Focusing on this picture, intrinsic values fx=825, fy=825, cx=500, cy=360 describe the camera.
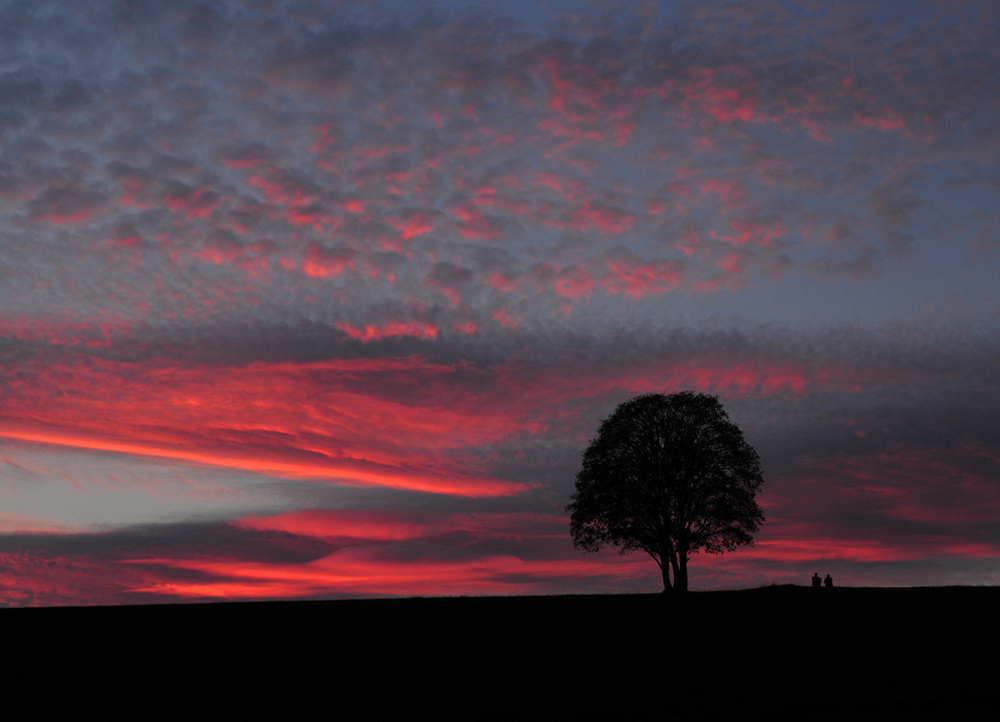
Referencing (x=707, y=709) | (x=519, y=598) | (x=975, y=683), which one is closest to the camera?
(x=707, y=709)

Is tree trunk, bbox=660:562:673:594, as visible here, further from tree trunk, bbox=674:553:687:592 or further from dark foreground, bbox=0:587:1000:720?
dark foreground, bbox=0:587:1000:720

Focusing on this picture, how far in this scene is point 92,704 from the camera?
74.5ft

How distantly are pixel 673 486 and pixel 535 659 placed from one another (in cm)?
2857

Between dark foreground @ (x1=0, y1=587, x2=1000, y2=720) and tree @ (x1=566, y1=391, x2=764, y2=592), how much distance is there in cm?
1034

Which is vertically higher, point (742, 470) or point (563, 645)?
point (742, 470)

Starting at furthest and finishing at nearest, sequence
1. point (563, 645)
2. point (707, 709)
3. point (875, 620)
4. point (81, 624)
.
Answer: point (81, 624), point (875, 620), point (563, 645), point (707, 709)

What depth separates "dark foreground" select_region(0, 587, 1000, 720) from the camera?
21453 millimetres

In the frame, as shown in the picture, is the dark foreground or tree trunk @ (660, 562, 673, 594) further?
tree trunk @ (660, 562, 673, 594)

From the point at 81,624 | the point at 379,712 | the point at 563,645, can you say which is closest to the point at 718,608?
the point at 563,645

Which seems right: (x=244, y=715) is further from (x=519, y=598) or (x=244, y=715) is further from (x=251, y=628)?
(x=519, y=598)

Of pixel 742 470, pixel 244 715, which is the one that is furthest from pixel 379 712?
pixel 742 470

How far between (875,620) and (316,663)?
77.0ft

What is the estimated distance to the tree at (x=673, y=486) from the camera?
54.4 m

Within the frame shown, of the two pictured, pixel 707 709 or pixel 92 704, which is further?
pixel 92 704
